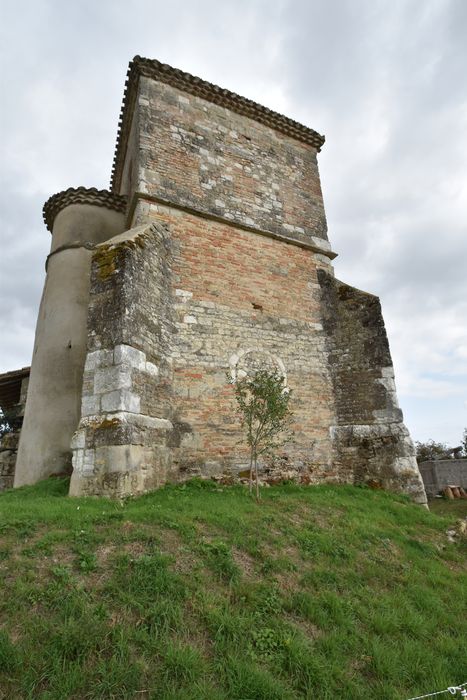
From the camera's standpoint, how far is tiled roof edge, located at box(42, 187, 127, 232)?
10.1 m

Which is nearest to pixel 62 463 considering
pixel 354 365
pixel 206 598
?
pixel 206 598

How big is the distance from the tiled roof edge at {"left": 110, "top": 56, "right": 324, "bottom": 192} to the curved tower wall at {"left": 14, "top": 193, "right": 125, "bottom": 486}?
2497 mm

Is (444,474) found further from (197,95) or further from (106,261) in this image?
(197,95)

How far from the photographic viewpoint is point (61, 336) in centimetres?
866

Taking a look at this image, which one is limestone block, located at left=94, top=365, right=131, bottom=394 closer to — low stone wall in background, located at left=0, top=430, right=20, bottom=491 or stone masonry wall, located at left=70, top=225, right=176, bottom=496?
stone masonry wall, located at left=70, top=225, right=176, bottom=496

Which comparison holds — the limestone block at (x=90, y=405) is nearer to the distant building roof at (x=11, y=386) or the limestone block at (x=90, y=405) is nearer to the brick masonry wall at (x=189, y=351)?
the brick masonry wall at (x=189, y=351)

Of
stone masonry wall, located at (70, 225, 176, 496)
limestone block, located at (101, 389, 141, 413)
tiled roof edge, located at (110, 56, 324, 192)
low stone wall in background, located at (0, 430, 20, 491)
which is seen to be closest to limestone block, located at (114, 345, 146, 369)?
stone masonry wall, located at (70, 225, 176, 496)

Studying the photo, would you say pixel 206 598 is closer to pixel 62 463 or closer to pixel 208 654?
pixel 208 654

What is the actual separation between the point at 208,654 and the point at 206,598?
0.51m

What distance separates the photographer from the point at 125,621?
3162mm

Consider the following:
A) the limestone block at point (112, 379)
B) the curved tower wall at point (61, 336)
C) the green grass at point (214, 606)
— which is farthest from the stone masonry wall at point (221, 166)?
the green grass at point (214, 606)

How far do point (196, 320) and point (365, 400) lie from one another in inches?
164

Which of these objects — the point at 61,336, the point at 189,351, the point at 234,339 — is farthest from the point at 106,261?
the point at 234,339

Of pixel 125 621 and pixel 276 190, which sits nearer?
pixel 125 621
